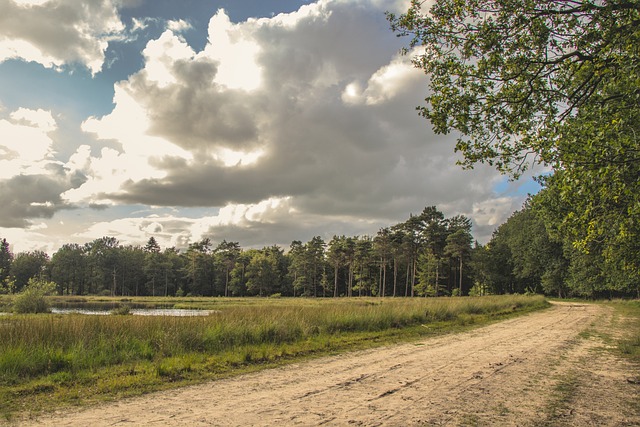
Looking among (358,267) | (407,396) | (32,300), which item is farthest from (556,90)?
(358,267)

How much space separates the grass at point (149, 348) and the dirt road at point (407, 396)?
1093 mm

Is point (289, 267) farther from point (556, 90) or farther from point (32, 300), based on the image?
point (556, 90)

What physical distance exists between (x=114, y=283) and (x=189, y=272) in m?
22.1

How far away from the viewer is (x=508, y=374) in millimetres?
8297

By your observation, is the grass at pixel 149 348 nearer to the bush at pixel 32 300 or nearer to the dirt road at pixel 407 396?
the dirt road at pixel 407 396

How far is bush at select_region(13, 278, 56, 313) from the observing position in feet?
97.5

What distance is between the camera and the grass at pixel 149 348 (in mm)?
7418

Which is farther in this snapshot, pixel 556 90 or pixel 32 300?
pixel 32 300

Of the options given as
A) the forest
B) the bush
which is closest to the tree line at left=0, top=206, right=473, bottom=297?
the forest

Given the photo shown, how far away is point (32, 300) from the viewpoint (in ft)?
98.8

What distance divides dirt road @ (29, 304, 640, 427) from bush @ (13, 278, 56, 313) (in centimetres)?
2972

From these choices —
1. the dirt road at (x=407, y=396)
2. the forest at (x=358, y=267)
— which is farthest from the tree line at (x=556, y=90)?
the forest at (x=358, y=267)

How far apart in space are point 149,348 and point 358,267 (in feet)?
275

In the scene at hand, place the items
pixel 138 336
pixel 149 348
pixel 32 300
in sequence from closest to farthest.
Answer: pixel 149 348 < pixel 138 336 < pixel 32 300
